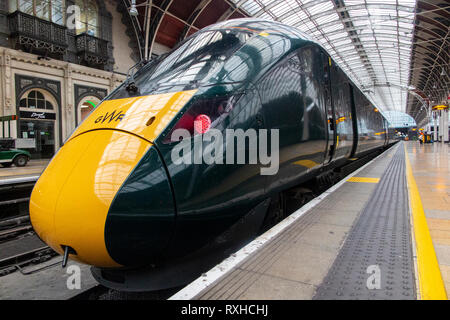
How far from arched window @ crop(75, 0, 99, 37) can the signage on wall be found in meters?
5.38

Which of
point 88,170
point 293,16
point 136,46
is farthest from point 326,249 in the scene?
point 293,16

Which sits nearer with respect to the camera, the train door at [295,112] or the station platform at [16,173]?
the train door at [295,112]

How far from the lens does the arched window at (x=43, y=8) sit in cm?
1558

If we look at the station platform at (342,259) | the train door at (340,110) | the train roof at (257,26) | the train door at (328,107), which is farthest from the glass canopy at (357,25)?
the station platform at (342,259)

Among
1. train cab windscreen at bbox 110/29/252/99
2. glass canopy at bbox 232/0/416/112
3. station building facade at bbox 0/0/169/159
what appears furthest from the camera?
glass canopy at bbox 232/0/416/112

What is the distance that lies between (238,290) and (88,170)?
1178 millimetres

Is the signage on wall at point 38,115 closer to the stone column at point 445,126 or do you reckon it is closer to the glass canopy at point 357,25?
the glass canopy at point 357,25

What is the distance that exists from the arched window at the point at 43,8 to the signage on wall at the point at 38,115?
506cm

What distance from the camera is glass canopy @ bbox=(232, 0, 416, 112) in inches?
923

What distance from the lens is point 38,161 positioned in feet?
55.0

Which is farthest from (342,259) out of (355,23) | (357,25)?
(357,25)

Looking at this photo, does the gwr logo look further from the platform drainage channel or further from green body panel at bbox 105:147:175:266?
the platform drainage channel

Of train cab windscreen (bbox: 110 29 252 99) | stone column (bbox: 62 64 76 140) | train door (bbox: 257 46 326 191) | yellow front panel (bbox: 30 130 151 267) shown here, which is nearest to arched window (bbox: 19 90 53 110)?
stone column (bbox: 62 64 76 140)

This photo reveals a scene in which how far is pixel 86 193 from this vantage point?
187 cm
